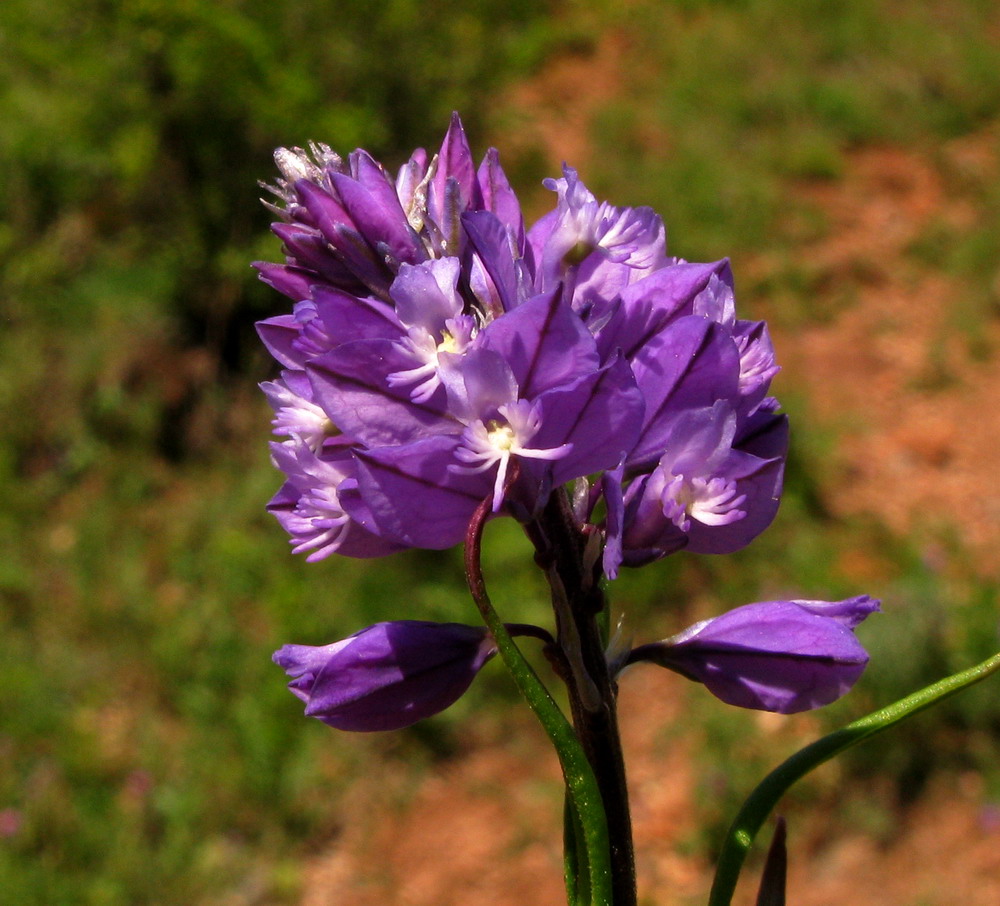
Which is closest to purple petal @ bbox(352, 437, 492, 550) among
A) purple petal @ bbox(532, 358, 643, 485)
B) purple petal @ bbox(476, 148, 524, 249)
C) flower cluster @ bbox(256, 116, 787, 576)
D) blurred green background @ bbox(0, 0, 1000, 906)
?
flower cluster @ bbox(256, 116, 787, 576)

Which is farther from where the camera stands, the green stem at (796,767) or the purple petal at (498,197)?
the purple petal at (498,197)

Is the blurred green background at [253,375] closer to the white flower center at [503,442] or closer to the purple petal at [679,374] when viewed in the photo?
the purple petal at [679,374]

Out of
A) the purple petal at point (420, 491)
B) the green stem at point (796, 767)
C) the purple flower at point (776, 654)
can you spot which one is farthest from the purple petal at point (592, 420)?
the green stem at point (796, 767)

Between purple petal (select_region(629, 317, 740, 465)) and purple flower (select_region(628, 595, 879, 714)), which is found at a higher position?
purple petal (select_region(629, 317, 740, 465))

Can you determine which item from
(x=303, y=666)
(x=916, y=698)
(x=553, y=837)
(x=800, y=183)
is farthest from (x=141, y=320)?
(x=916, y=698)

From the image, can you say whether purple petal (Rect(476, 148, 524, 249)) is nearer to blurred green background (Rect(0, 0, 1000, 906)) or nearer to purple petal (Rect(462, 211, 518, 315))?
purple petal (Rect(462, 211, 518, 315))

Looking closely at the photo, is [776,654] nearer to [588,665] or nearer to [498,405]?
[588,665]
